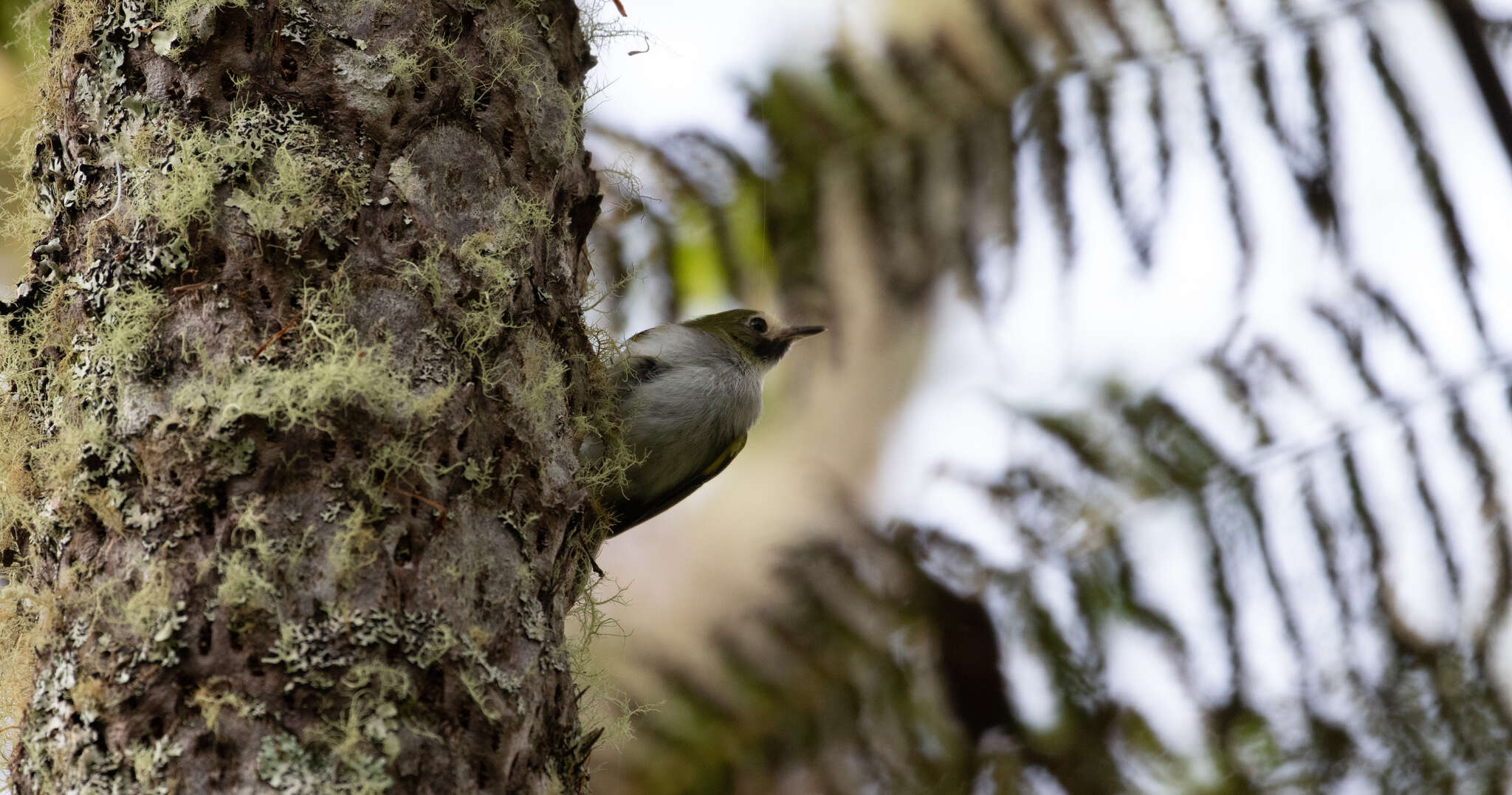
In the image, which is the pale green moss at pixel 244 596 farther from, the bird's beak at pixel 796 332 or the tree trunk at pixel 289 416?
the bird's beak at pixel 796 332

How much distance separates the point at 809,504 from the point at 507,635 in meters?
2.20

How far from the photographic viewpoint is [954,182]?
12.2 ft

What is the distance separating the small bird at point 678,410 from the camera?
3057 mm

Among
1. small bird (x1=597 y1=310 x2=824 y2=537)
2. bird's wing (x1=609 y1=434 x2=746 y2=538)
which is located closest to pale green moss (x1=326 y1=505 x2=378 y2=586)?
small bird (x1=597 y1=310 x2=824 y2=537)

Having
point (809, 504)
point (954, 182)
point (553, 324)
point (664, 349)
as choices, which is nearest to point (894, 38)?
point (954, 182)

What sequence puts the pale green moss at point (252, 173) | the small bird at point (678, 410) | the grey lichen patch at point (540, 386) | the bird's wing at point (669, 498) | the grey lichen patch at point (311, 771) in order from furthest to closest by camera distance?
the bird's wing at point (669, 498), the small bird at point (678, 410), the grey lichen patch at point (540, 386), the pale green moss at point (252, 173), the grey lichen patch at point (311, 771)

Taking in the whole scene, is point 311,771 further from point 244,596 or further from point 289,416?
point 289,416

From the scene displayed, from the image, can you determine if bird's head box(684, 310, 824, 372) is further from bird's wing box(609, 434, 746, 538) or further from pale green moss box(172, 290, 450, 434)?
pale green moss box(172, 290, 450, 434)

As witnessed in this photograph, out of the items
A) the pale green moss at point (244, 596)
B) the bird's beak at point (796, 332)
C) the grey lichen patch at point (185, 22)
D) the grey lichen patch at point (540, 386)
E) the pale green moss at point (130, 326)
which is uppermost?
the grey lichen patch at point (185, 22)

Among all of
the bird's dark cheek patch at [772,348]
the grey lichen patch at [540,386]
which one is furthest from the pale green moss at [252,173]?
the bird's dark cheek patch at [772,348]

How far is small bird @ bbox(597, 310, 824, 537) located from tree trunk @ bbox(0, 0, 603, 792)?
974 millimetres

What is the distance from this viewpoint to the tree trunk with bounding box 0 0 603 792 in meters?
1.43

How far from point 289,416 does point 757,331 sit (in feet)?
7.99

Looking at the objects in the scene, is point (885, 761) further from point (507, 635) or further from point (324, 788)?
point (324, 788)
